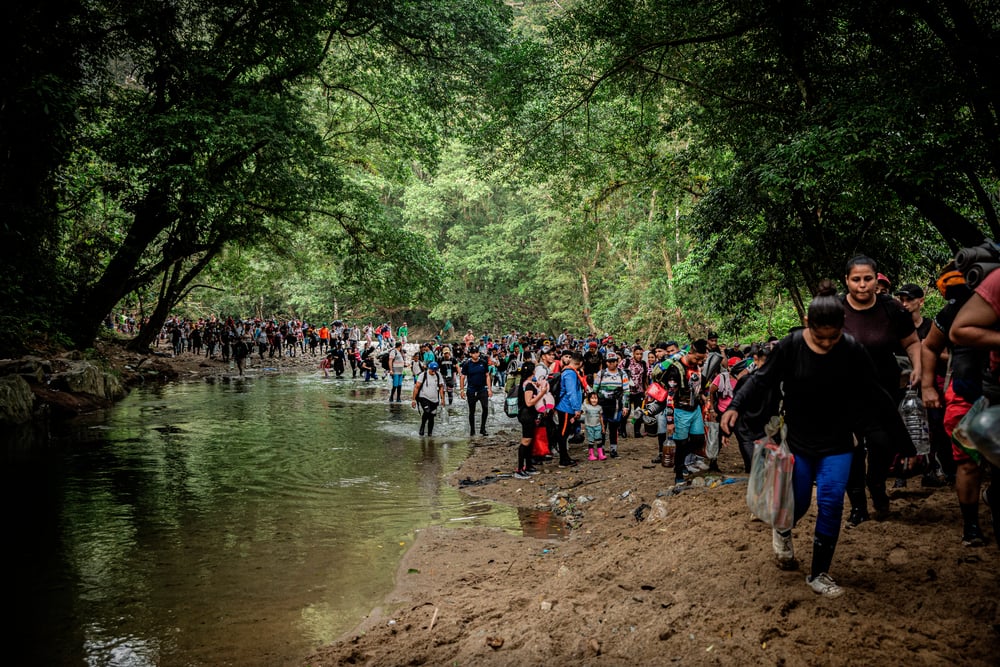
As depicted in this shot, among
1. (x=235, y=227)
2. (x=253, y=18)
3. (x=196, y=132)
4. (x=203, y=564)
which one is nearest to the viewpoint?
(x=203, y=564)

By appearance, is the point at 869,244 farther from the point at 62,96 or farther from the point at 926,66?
the point at 62,96

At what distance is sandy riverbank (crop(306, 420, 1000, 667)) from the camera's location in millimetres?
3545

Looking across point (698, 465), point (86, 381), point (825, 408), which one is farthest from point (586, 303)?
point (825, 408)

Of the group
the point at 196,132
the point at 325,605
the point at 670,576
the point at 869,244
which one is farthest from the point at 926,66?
the point at 196,132

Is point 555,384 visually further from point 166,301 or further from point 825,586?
point 166,301

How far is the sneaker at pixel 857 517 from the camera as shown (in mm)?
5098

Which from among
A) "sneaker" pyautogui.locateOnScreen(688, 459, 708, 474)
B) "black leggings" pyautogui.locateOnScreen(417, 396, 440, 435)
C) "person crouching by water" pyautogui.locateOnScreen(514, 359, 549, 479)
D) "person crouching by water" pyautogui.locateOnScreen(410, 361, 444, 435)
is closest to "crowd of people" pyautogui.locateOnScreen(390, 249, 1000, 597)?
"sneaker" pyautogui.locateOnScreen(688, 459, 708, 474)

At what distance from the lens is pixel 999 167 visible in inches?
287

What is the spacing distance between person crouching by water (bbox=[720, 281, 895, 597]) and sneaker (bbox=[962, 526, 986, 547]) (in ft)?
3.62

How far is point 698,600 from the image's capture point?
4332 millimetres

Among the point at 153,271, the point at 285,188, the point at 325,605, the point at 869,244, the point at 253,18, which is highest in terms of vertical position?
the point at 253,18

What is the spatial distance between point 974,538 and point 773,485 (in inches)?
63.1

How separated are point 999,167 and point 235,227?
21.1 m

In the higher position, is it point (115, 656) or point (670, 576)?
point (670, 576)
